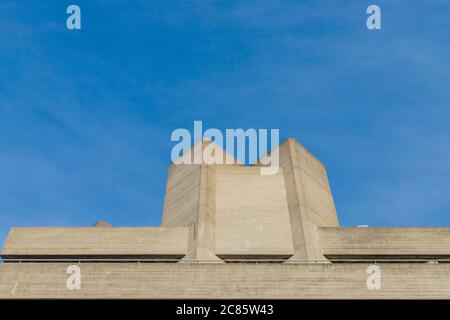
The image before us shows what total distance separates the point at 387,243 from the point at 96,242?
15.3 m

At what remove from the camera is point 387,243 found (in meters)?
26.7

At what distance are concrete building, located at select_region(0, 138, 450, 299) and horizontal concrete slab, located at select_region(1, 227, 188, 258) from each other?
0.05m

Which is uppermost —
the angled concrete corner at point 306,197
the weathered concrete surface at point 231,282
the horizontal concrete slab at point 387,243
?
the angled concrete corner at point 306,197

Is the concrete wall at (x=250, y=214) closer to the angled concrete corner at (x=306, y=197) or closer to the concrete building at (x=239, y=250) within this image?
the concrete building at (x=239, y=250)

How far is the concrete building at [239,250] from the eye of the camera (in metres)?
18.8

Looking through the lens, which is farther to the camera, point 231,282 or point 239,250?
point 239,250

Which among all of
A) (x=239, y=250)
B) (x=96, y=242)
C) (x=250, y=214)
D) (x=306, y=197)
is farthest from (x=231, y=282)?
(x=306, y=197)

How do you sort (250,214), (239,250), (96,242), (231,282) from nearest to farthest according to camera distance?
(231,282) → (239,250) → (96,242) → (250,214)

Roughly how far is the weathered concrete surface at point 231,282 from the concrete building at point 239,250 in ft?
0.12

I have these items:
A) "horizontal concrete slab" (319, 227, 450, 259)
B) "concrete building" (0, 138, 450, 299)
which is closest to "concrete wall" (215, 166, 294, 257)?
"concrete building" (0, 138, 450, 299)

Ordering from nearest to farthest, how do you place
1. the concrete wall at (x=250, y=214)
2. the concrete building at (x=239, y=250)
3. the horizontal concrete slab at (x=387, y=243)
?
the concrete building at (x=239, y=250) → the horizontal concrete slab at (x=387, y=243) → the concrete wall at (x=250, y=214)

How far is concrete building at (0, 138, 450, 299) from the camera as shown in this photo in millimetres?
18750

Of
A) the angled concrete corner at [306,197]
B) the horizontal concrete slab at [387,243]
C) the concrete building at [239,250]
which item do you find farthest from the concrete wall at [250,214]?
the horizontal concrete slab at [387,243]

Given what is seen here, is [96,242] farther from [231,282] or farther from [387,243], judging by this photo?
[387,243]
